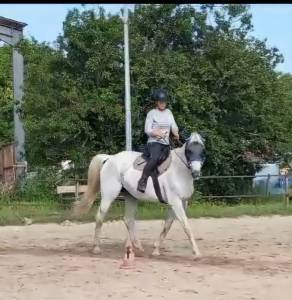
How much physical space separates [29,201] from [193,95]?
633 centimetres

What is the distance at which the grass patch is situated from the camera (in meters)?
15.2

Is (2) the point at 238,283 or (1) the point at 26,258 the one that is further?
(1) the point at 26,258

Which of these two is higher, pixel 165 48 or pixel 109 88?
pixel 165 48

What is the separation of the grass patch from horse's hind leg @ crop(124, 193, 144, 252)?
18.4 feet

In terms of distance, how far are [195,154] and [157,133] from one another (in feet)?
2.37

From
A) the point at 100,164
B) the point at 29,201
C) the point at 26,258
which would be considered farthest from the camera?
the point at 29,201

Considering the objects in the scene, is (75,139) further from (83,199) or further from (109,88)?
(83,199)

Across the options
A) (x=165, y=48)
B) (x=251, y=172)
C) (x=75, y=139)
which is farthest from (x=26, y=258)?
(x=251, y=172)

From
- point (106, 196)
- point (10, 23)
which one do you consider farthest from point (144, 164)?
point (10, 23)

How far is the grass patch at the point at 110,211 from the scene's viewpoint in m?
15.2

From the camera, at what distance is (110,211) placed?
1666 cm

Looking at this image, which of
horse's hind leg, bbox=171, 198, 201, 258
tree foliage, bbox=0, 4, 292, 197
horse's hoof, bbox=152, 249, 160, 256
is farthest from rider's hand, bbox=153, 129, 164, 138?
tree foliage, bbox=0, 4, 292, 197

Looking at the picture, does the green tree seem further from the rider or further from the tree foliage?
the rider

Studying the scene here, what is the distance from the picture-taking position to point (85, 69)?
19.8 m
